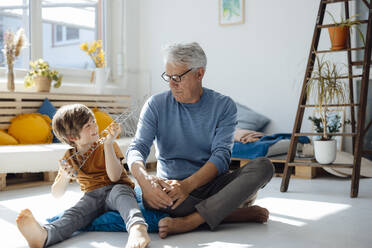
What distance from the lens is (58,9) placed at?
5.26 metres

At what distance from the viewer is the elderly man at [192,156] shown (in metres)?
2.02

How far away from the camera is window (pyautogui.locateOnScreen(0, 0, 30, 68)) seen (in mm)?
4617

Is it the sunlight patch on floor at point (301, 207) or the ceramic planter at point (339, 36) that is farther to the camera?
the ceramic planter at point (339, 36)

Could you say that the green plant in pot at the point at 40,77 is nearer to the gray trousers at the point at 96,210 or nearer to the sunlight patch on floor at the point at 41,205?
the sunlight patch on floor at the point at 41,205

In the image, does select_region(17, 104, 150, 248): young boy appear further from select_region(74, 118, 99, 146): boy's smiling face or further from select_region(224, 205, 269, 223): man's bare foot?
select_region(224, 205, 269, 223): man's bare foot

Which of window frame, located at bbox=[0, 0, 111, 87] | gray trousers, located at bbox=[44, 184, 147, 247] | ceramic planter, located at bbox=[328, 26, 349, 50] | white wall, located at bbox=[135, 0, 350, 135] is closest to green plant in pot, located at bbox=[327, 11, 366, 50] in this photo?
ceramic planter, located at bbox=[328, 26, 349, 50]

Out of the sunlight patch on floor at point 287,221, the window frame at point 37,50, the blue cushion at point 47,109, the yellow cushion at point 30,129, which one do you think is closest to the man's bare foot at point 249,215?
the sunlight patch on floor at point 287,221

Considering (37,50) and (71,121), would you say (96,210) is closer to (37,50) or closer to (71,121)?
(71,121)

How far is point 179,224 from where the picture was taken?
2.03 meters

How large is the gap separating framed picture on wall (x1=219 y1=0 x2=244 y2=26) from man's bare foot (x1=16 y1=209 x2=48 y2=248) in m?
3.88

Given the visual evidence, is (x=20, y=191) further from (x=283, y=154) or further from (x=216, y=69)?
(x=216, y=69)

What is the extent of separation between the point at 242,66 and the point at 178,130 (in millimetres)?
3071

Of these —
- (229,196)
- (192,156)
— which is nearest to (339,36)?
(192,156)

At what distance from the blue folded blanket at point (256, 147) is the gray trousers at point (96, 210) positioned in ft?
7.02
